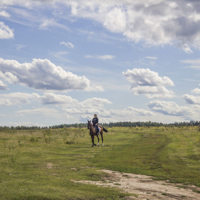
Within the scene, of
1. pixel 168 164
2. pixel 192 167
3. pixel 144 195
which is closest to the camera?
pixel 144 195

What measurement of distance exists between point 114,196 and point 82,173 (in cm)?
446

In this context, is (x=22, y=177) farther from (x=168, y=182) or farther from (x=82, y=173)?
(x=168, y=182)

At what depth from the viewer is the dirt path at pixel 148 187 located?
8.47m

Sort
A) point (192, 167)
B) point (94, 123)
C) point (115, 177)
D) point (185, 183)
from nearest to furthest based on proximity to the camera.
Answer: point (185, 183)
point (115, 177)
point (192, 167)
point (94, 123)

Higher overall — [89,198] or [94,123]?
[94,123]

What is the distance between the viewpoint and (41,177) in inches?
424

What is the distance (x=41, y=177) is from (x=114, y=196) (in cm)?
417

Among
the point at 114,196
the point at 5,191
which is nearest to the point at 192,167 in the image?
the point at 114,196

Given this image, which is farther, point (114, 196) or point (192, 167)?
point (192, 167)

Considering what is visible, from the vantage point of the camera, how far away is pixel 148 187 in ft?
32.0

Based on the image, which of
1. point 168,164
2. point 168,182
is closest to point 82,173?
point 168,182

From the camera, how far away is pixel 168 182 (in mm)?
10812

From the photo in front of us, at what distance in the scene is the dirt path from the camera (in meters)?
8.47

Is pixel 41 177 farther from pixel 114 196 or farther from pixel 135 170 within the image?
pixel 135 170
